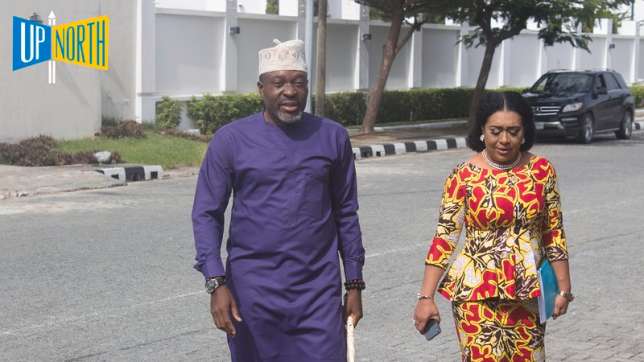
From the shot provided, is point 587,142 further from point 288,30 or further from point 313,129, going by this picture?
point 313,129

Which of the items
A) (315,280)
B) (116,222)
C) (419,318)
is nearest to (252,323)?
(315,280)

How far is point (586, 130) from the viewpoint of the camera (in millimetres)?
24328

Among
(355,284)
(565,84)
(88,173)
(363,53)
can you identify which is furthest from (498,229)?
(363,53)

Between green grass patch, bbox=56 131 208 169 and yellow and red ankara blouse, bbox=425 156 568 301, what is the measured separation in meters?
13.1

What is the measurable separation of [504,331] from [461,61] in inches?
1065

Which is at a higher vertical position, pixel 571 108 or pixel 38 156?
pixel 571 108

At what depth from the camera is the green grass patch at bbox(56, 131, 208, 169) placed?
1795cm

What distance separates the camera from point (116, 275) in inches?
369

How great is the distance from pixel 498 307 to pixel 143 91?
56.4ft

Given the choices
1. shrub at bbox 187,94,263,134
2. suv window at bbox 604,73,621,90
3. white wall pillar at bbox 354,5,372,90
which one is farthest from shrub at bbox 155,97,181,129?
suv window at bbox 604,73,621,90

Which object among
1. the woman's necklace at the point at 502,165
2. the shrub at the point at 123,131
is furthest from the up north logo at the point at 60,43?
the woman's necklace at the point at 502,165

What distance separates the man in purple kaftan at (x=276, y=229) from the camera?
14.9ft

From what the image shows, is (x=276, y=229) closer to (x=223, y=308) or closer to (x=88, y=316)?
(x=223, y=308)

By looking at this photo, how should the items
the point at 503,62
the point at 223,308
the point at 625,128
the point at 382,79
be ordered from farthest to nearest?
the point at 503,62, the point at 625,128, the point at 382,79, the point at 223,308
